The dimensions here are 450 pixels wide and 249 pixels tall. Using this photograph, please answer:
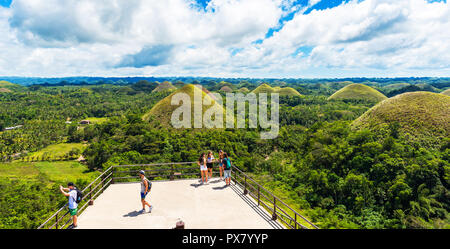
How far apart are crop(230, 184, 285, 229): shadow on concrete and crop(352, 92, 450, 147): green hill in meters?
36.7

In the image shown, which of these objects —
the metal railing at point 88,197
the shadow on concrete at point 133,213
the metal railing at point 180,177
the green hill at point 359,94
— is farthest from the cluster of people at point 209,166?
the green hill at point 359,94

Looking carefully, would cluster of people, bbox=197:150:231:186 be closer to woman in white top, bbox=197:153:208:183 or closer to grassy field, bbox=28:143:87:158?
woman in white top, bbox=197:153:208:183

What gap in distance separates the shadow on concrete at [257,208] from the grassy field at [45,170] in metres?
49.5

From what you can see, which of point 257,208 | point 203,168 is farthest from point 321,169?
point 257,208

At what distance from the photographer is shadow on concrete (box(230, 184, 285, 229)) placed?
7.67 metres

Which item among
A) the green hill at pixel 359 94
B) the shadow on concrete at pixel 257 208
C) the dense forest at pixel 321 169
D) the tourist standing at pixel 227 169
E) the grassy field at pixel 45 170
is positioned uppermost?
the green hill at pixel 359 94

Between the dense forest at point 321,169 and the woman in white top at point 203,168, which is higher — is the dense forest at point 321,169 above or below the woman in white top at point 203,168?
below

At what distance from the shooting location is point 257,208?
876cm

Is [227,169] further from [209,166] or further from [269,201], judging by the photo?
[269,201]

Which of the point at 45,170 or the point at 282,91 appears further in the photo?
the point at 282,91

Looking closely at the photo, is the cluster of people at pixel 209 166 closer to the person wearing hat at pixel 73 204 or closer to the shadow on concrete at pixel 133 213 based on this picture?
the shadow on concrete at pixel 133 213

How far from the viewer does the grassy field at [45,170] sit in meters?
51.3

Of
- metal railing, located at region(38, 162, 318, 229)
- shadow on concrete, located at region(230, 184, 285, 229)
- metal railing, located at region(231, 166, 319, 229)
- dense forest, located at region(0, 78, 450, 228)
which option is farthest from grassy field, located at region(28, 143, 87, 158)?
shadow on concrete, located at region(230, 184, 285, 229)

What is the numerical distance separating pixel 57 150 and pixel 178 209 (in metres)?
76.9
